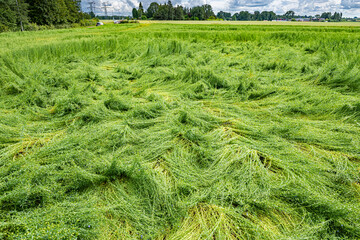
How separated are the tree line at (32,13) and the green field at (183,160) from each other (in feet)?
81.1

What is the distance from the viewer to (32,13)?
94.6 ft

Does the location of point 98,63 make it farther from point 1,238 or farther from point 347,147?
point 347,147

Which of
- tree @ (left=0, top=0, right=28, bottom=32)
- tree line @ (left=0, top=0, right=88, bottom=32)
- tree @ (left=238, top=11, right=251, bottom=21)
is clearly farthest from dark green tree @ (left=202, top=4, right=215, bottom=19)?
tree @ (left=0, top=0, right=28, bottom=32)

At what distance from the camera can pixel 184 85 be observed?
12.9ft

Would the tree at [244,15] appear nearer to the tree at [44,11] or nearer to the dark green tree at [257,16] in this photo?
the dark green tree at [257,16]

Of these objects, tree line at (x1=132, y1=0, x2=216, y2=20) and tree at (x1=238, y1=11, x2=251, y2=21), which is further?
tree at (x1=238, y1=11, x2=251, y2=21)

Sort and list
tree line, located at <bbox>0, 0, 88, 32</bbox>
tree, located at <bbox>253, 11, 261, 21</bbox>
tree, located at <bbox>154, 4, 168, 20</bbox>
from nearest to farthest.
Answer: tree line, located at <bbox>0, 0, 88, 32</bbox>
tree, located at <bbox>154, 4, 168, 20</bbox>
tree, located at <bbox>253, 11, 261, 21</bbox>

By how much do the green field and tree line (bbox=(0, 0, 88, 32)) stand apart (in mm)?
24715

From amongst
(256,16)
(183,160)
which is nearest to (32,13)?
(183,160)

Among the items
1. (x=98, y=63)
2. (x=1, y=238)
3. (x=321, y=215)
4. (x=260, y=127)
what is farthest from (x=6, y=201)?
(x=98, y=63)

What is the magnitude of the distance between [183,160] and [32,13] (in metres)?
39.6

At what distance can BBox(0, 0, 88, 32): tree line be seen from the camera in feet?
66.4

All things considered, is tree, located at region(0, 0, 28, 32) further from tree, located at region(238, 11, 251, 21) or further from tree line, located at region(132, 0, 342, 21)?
tree, located at region(238, 11, 251, 21)

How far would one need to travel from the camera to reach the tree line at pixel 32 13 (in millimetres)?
20250
